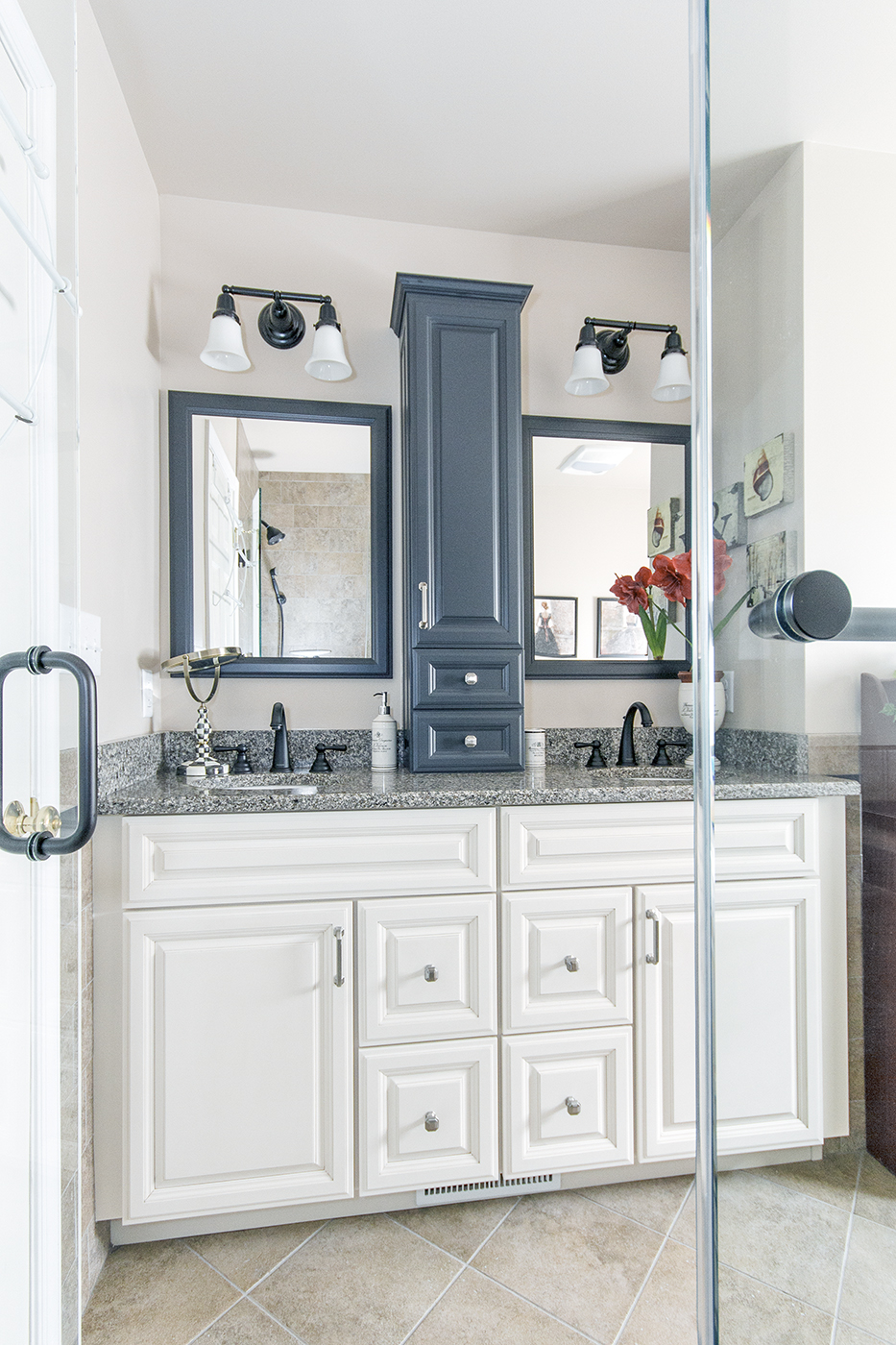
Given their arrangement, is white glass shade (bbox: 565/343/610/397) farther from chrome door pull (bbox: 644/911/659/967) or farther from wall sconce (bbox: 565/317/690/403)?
chrome door pull (bbox: 644/911/659/967)

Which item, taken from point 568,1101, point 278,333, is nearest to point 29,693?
point 568,1101

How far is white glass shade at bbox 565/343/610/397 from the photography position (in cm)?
236

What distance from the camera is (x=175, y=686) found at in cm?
222

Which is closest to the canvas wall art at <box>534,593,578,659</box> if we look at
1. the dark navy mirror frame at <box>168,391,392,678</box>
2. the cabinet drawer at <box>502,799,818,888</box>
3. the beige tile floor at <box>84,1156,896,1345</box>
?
the dark navy mirror frame at <box>168,391,392,678</box>

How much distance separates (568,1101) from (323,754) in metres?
1.08

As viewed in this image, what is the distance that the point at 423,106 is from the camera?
1933 millimetres

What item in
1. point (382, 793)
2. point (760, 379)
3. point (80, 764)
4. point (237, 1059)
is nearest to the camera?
point (760, 379)

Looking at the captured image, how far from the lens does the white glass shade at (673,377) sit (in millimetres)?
2408

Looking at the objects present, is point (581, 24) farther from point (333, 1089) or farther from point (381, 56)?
point (333, 1089)

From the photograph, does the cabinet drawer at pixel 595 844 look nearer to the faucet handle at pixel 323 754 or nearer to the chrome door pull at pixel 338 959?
the chrome door pull at pixel 338 959

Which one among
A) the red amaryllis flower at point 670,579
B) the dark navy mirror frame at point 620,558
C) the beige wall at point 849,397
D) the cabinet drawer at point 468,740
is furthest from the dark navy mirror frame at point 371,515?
the beige wall at point 849,397

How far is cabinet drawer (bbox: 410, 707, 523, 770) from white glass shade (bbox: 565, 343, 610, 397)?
3.50 ft

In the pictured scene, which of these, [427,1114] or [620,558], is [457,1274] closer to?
[427,1114]

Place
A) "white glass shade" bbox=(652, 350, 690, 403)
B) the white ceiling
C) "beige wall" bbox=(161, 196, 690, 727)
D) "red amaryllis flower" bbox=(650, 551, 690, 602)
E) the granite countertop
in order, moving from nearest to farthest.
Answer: the granite countertop, the white ceiling, "red amaryllis flower" bbox=(650, 551, 690, 602), "beige wall" bbox=(161, 196, 690, 727), "white glass shade" bbox=(652, 350, 690, 403)
